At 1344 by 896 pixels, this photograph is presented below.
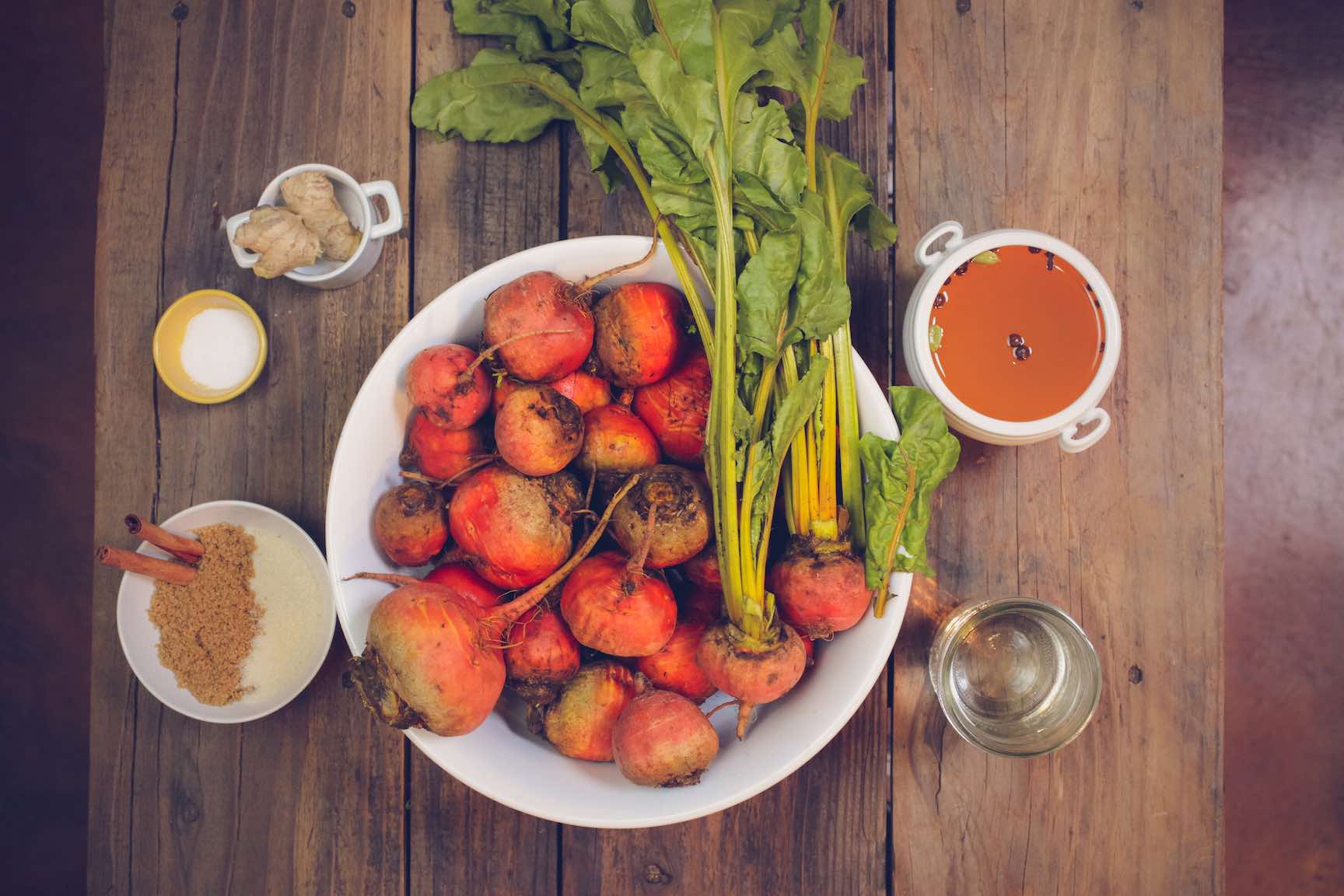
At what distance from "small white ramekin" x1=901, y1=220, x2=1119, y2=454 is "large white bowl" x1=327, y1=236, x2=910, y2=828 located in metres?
0.10

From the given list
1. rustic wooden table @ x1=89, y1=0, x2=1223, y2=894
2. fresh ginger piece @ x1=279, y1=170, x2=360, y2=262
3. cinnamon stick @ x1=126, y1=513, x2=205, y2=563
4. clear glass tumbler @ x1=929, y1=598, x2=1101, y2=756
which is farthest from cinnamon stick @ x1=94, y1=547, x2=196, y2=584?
clear glass tumbler @ x1=929, y1=598, x2=1101, y2=756

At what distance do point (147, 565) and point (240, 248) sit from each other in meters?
0.40

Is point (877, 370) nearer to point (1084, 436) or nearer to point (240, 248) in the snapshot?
point (1084, 436)

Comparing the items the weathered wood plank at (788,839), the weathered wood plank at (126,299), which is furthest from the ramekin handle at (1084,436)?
the weathered wood plank at (126,299)

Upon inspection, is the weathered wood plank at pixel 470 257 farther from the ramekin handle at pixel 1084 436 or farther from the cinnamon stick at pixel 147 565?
the ramekin handle at pixel 1084 436

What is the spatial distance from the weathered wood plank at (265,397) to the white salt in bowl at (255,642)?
2.2 inches

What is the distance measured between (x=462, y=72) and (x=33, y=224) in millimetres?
1292

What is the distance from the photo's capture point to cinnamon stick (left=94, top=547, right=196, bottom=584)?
1.02 metres

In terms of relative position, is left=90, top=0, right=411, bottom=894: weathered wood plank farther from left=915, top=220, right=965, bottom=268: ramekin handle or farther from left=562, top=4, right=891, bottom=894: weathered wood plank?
left=915, top=220, right=965, bottom=268: ramekin handle

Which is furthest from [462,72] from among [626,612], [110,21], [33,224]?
[33,224]

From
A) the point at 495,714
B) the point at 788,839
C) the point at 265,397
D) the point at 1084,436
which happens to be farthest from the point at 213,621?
the point at 1084,436

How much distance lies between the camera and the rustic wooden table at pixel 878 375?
3.84 ft

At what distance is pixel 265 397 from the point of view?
3.90 ft

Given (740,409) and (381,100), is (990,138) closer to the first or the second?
(740,409)
